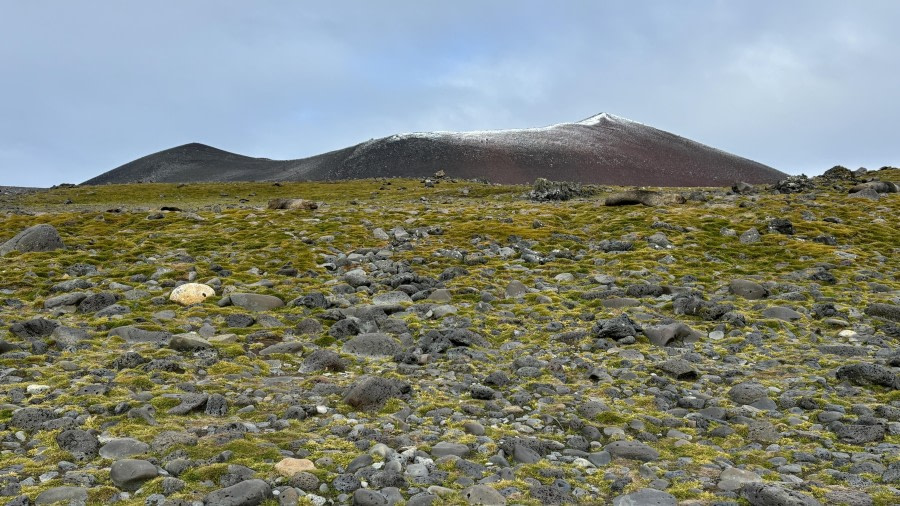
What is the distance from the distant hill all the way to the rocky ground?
333 feet

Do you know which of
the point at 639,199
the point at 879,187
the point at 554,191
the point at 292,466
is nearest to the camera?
the point at 292,466

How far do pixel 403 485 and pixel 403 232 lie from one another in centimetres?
1656

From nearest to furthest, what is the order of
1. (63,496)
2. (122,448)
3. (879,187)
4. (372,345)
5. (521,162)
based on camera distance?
(63,496) → (122,448) → (372,345) → (879,187) → (521,162)

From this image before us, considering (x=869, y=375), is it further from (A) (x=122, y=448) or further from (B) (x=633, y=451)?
(A) (x=122, y=448)

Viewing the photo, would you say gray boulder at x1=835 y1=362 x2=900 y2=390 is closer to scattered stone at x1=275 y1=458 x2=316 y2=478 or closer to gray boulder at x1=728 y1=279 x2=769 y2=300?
gray boulder at x1=728 y1=279 x2=769 y2=300

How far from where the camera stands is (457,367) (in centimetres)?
1058

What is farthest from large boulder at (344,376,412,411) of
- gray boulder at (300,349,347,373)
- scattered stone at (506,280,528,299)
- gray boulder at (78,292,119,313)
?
gray boulder at (78,292,119,313)

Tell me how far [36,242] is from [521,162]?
368 feet

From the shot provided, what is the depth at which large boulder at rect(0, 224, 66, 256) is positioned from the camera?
18922 mm

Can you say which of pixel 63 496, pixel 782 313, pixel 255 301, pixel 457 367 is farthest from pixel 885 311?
pixel 63 496

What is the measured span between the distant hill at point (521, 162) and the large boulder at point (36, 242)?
100218 mm

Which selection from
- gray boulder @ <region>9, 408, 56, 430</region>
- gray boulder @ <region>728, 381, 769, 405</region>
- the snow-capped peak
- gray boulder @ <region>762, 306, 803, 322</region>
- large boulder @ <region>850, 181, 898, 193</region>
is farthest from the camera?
the snow-capped peak

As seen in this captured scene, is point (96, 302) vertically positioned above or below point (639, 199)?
below

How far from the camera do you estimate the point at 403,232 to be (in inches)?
893
